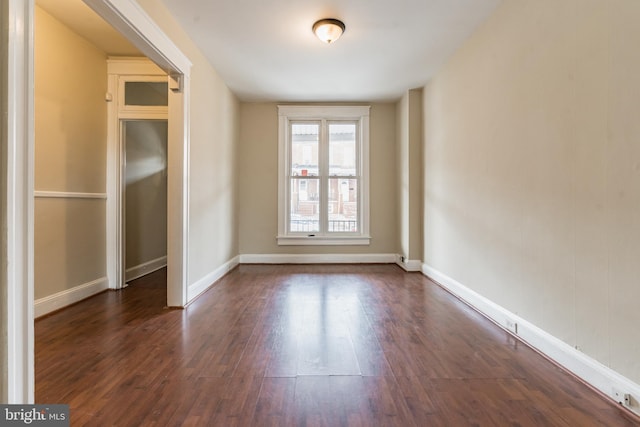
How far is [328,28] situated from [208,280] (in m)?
3.07

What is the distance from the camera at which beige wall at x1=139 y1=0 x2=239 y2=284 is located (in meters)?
3.22

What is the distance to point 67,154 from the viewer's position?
311 centimetres

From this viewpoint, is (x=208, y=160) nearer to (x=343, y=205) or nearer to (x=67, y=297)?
(x=67, y=297)

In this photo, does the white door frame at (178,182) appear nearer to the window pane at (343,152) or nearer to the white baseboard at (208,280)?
the white baseboard at (208,280)

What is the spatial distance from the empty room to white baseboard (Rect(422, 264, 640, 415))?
13mm

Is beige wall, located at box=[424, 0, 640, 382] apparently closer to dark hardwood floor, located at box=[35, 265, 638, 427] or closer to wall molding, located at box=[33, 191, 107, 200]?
dark hardwood floor, located at box=[35, 265, 638, 427]

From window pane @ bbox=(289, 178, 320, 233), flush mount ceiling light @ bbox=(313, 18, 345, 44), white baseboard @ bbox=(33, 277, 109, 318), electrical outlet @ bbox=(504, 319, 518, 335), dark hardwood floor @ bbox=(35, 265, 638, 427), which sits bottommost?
dark hardwood floor @ bbox=(35, 265, 638, 427)

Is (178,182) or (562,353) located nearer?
(562,353)

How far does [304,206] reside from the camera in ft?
18.1

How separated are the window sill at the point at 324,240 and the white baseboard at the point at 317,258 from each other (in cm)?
19

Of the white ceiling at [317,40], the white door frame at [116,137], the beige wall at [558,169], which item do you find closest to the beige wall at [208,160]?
the white ceiling at [317,40]

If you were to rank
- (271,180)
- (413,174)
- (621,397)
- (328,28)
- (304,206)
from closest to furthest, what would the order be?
(621,397), (328,28), (413,174), (271,180), (304,206)

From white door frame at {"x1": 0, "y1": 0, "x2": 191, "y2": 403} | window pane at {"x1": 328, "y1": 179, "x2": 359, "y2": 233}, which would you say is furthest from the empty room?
window pane at {"x1": 328, "y1": 179, "x2": 359, "y2": 233}

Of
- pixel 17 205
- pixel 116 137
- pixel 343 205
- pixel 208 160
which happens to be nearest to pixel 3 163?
pixel 17 205
